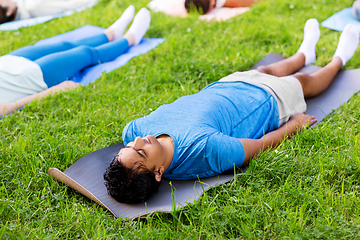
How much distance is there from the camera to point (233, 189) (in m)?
2.04

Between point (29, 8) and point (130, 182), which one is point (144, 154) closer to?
point (130, 182)

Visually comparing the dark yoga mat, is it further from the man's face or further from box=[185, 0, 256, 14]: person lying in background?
box=[185, 0, 256, 14]: person lying in background

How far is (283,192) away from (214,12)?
4.56m

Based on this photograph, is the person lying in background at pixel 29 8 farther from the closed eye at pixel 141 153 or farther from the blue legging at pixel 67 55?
the closed eye at pixel 141 153

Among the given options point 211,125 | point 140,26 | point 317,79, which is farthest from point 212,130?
point 140,26

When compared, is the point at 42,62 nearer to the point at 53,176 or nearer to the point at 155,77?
the point at 155,77

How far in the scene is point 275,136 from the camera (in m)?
2.43

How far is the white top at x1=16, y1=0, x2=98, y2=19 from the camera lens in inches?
235

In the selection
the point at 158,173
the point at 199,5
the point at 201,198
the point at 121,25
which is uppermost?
the point at 199,5

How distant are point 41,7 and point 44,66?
328 centimetres

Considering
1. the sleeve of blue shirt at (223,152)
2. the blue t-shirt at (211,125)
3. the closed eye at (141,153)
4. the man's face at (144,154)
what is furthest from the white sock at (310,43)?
the closed eye at (141,153)

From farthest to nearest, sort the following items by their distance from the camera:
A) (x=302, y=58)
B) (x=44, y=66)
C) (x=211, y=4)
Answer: (x=211, y=4), (x=302, y=58), (x=44, y=66)

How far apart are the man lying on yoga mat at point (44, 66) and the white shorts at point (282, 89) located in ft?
6.36

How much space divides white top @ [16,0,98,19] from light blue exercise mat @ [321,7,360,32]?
15.9 ft
